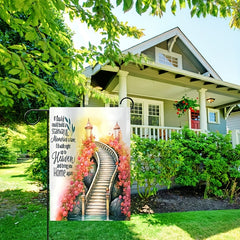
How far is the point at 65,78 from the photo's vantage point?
3035 millimetres

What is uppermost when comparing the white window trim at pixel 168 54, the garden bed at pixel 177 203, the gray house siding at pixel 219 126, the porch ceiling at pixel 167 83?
the white window trim at pixel 168 54

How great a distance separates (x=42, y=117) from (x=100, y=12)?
4.02 m

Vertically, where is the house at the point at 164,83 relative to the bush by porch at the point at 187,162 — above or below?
above

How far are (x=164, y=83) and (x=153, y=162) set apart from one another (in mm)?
4072

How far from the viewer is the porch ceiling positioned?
6152mm

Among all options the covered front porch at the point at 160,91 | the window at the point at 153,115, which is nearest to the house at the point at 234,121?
the covered front porch at the point at 160,91

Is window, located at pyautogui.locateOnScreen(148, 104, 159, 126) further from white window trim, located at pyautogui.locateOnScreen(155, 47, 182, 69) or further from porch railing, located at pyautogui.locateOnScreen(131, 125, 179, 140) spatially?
white window trim, located at pyautogui.locateOnScreen(155, 47, 182, 69)

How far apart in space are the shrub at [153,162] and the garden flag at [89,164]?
2360mm

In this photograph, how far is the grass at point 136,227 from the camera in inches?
110

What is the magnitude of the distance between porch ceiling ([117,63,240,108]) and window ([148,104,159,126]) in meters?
0.57

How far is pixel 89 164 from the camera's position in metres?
1.80

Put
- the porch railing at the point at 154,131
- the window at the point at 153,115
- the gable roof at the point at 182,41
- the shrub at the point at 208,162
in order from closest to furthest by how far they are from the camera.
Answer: the shrub at the point at 208,162
the porch railing at the point at 154,131
the gable roof at the point at 182,41
the window at the point at 153,115

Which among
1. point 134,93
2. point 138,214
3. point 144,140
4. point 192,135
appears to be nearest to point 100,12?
point 144,140

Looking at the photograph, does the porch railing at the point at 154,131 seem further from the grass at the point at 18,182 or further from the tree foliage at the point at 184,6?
the grass at the point at 18,182
